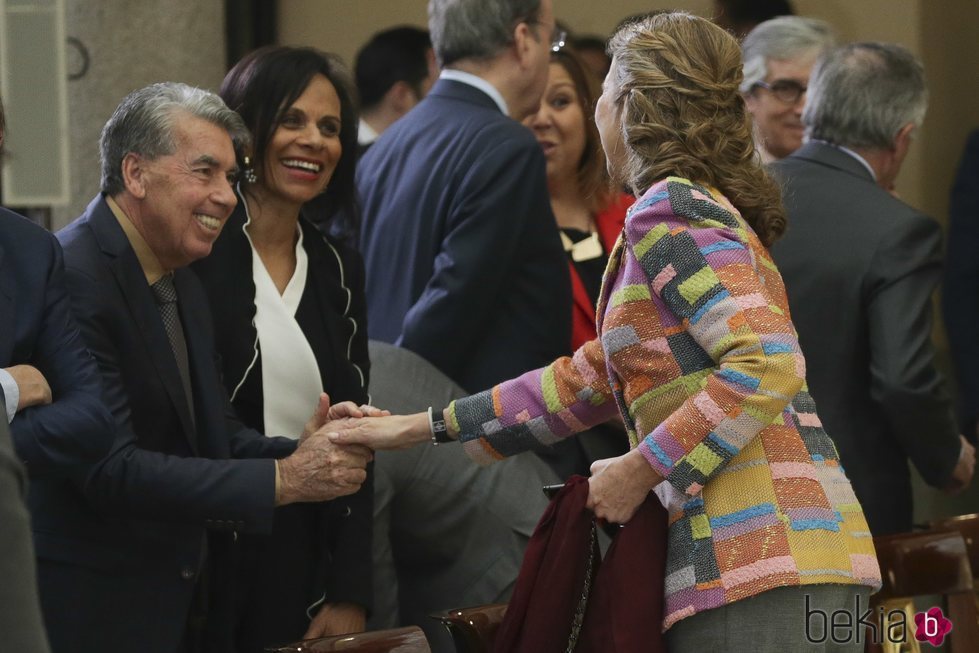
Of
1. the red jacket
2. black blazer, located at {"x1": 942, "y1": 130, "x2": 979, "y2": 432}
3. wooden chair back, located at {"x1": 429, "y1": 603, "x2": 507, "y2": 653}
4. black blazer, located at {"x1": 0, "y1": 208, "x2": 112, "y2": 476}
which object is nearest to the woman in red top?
the red jacket

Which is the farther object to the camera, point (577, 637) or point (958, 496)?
point (958, 496)

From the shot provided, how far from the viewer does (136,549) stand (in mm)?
2768

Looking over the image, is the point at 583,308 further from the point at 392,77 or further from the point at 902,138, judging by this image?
the point at 392,77

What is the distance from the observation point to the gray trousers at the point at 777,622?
7.48ft

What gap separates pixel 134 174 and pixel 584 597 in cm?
119

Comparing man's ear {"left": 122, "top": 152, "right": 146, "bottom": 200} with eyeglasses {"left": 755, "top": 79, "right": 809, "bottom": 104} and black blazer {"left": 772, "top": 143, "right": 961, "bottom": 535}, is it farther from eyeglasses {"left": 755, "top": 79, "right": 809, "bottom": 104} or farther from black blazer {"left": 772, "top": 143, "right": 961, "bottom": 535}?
eyeglasses {"left": 755, "top": 79, "right": 809, "bottom": 104}

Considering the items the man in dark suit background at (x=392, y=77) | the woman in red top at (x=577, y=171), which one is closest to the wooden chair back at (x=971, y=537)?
the woman in red top at (x=577, y=171)

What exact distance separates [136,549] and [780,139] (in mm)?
2764

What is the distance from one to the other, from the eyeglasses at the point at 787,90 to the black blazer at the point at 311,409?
202 cm

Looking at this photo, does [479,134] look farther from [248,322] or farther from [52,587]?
[52,587]

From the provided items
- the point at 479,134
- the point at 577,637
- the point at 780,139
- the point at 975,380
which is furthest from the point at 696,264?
the point at 975,380

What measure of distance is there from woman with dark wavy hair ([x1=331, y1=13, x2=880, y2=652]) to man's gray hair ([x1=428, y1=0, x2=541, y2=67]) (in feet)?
5.31

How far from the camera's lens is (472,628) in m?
2.65

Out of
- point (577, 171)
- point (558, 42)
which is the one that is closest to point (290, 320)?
point (577, 171)
